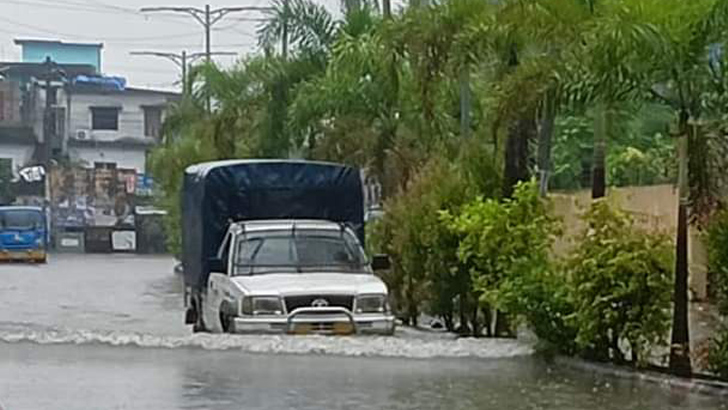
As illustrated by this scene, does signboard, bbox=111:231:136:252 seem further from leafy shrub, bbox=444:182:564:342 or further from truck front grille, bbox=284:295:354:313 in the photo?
truck front grille, bbox=284:295:354:313

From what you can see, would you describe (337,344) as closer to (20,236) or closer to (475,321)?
(475,321)

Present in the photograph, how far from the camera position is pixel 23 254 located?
216 ft

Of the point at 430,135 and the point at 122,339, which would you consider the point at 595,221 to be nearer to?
the point at 122,339

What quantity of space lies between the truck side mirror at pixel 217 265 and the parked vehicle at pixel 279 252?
2 centimetres

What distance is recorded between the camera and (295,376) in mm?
17391

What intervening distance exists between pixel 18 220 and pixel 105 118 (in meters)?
32.4

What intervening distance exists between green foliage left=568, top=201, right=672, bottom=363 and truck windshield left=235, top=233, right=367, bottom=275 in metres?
4.75

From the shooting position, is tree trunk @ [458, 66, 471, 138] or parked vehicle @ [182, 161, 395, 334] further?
tree trunk @ [458, 66, 471, 138]

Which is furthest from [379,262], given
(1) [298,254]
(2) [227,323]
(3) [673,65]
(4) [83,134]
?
(4) [83,134]

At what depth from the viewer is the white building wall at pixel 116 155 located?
9806 centimetres

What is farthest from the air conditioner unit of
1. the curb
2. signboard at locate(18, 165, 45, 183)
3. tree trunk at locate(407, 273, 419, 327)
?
the curb

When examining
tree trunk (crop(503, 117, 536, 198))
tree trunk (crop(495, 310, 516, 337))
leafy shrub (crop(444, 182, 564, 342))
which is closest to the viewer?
leafy shrub (crop(444, 182, 564, 342))

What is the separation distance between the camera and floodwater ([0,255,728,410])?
50.6ft

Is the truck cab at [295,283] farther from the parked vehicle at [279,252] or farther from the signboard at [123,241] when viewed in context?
the signboard at [123,241]
